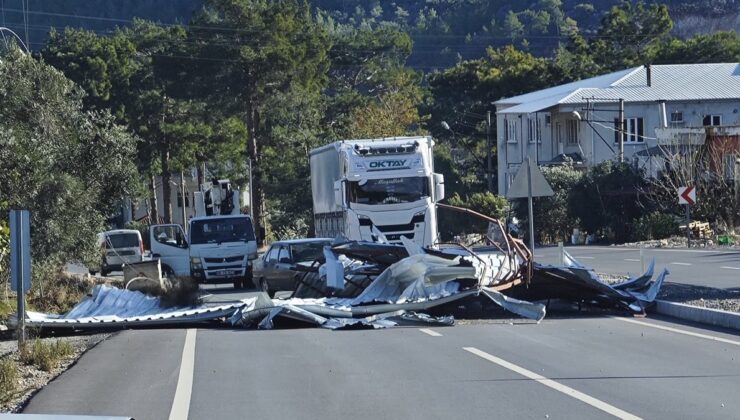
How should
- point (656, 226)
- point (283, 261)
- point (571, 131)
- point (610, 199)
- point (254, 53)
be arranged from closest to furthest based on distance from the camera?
point (283, 261), point (656, 226), point (610, 199), point (254, 53), point (571, 131)

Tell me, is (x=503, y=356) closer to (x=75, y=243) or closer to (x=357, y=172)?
(x=75, y=243)

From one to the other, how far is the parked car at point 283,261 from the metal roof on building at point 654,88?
1380 inches

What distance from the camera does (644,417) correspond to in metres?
9.31

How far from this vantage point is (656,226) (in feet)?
155

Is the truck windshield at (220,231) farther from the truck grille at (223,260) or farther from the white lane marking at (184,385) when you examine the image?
the white lane marking at (184,385)

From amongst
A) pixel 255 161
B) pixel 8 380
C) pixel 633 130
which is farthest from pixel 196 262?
pixel 633 130

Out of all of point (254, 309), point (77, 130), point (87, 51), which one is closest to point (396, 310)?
point (254, 309)

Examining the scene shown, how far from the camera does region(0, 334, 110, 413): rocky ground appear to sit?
1078 cm

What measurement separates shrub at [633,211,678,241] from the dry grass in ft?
119

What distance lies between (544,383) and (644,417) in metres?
1.91

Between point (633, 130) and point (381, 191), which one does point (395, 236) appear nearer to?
point (381, 191)

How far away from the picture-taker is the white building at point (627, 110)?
61.7 m

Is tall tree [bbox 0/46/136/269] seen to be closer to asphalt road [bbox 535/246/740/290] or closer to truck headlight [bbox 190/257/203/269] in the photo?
truck headlight [bbox 190/257/203/269]

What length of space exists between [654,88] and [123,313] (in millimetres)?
49799
